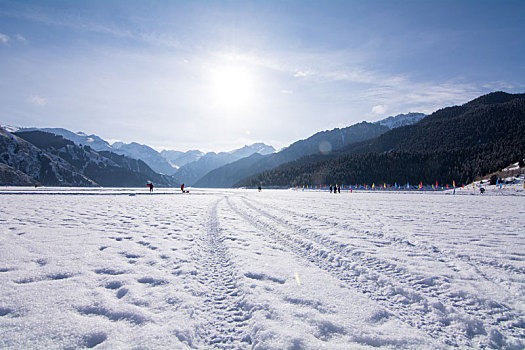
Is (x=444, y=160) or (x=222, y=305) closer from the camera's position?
(x=222, y=305)

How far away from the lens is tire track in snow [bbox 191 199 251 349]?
327 cm

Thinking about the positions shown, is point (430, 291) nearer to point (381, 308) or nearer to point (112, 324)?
point (381, 308)

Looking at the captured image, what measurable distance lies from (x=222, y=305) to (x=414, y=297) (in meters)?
3.44

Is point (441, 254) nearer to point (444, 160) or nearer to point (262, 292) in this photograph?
point (262, 292)

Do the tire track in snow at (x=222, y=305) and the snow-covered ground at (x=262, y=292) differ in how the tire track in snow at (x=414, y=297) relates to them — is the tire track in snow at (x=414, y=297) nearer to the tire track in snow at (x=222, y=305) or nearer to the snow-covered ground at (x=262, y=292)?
the snow-covered ground at (x=262, y=292)

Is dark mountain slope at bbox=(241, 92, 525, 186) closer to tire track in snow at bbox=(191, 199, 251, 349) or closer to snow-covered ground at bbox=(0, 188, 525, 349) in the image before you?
snow-covered ground at bbox=(0, 188, 525, 349)

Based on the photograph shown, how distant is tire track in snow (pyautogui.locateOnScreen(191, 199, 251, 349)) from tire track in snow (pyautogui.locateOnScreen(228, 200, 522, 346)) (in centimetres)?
229

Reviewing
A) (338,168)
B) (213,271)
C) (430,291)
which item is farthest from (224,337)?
(338,168)

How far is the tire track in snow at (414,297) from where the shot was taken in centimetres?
350

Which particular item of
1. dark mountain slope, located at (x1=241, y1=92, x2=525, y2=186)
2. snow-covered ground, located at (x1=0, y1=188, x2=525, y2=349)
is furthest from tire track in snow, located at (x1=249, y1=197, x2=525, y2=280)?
dark mountain slope, located at (x1=241, y1=92, x2=525, y2=186)

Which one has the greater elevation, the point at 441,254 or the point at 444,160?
the point at 444,160

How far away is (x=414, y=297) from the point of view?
442 cm

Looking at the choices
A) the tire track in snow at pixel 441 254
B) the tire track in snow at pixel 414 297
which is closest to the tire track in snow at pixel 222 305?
the tire track in snow at pixel 414 297

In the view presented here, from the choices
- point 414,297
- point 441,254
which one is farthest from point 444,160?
point 414,297
